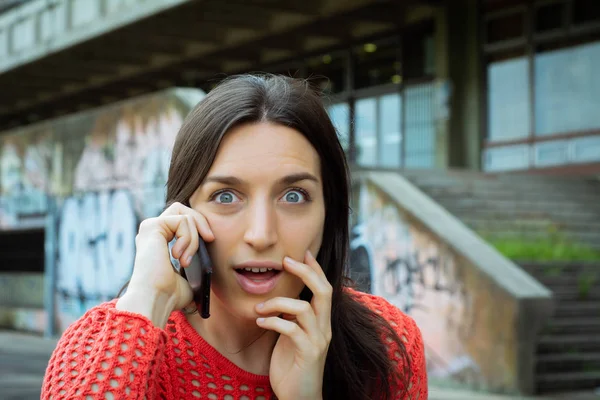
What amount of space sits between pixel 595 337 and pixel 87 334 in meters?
9.29

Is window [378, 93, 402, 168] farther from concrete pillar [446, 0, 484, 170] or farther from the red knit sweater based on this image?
the red knit sweater

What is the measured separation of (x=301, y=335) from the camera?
2.16 metres

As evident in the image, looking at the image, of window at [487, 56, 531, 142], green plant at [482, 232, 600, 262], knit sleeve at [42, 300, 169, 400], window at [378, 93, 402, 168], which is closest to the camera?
knit sleeve at [42, 300, 169, 400]

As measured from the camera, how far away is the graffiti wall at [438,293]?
9.27 meters

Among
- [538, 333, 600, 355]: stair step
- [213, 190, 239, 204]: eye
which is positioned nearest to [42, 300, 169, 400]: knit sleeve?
[213, 190, 239, 204]: eye

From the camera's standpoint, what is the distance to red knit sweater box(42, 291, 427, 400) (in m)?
2.03

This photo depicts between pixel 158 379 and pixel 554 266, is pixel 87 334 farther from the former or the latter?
pixel 554 266

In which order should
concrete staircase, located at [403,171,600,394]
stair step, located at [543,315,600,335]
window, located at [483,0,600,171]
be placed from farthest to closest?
window, located at [483,0,600,171], stair step, located at [543,315,600,335], concrete staircase, located at [403,171,600,394]

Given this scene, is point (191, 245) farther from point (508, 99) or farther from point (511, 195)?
point (508, 99)

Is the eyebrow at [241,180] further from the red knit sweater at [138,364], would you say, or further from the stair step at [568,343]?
the stair step at [568,343]

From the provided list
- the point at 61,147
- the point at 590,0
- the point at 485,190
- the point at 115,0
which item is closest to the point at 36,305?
the point at 61,147

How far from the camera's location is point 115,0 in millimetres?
21453

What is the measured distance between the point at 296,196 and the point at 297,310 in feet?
0.94

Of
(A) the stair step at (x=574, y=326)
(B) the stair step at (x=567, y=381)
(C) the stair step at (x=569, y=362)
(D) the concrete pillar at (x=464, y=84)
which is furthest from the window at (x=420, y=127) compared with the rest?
(B) the stair step at (x=567, y=381)
